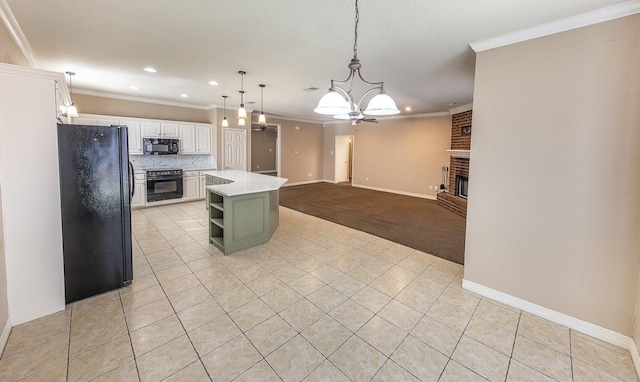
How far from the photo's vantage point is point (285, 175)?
381 inches

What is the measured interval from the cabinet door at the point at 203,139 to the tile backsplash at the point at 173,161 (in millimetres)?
287

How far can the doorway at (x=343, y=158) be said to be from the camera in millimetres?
10719

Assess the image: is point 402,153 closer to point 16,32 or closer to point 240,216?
point 240,216

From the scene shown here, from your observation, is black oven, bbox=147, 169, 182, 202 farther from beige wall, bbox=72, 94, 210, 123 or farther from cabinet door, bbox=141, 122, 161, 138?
beige wall, bbox=72, 94, 210, 123

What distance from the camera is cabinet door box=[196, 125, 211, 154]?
6.87m

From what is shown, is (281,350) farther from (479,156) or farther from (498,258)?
(479,156)

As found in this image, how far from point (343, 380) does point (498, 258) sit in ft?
6.40

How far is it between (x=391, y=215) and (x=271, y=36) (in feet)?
14.3

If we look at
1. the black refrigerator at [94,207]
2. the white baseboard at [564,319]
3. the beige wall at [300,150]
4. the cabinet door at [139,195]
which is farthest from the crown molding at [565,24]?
the beige wall at [300,150]

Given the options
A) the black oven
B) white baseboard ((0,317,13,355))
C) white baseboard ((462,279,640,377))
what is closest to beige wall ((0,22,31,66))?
white baseboard ((0,317,13,355))

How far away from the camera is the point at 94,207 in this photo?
2.52 m

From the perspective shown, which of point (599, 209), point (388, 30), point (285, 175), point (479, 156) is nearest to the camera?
point (599, 209)

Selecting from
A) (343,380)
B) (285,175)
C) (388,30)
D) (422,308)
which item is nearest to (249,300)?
(343,380)

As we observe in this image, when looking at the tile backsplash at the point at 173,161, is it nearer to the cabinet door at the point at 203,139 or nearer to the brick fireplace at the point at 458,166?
the cabinet door at the point at 203,139
